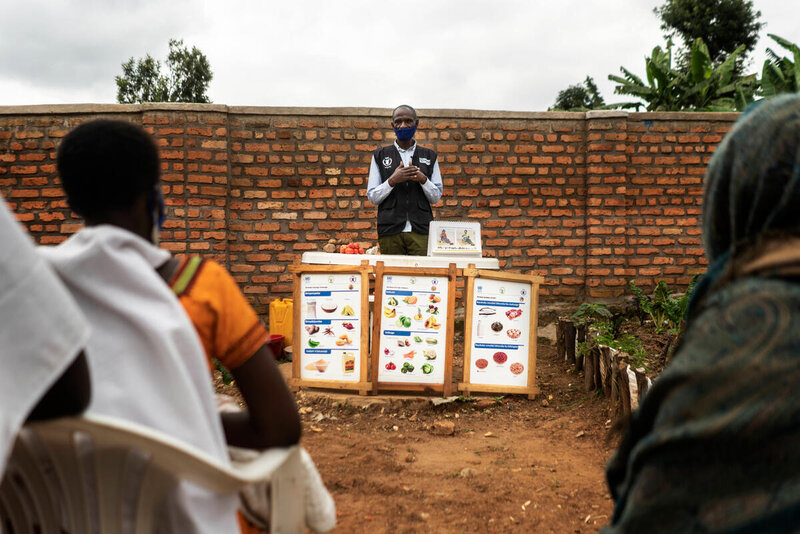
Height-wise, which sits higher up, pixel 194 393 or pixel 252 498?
pixel 194 393

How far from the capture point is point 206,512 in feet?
4.15

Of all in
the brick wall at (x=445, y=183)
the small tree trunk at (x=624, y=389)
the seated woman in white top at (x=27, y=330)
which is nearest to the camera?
the seated woman in white top at (x=27, y=330)

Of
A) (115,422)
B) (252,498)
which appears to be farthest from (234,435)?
(115,422)

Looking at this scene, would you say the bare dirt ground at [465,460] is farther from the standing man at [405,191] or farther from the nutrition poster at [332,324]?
the standing man at [405,191]

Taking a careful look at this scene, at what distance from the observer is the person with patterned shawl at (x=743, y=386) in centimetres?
91

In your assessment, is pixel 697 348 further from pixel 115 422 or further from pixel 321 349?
pixel 321 349

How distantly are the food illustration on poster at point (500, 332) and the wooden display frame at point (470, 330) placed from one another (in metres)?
0.03

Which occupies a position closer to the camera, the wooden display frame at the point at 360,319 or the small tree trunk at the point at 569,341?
the wooden display frame at the point at 360,319

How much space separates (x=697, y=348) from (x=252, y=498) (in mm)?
1036

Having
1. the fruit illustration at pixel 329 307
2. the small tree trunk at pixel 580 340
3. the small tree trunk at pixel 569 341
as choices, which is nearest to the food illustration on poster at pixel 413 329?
the fruit illustration at pixel 329 307

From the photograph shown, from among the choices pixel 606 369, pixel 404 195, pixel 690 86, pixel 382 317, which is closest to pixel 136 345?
pixel 382 317

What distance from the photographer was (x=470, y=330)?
5.09 meters

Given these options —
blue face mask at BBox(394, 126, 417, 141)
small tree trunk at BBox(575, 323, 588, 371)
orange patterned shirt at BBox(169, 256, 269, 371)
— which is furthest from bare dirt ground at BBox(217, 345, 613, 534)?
blue face mask at BBox(394, 126, 417, 141)

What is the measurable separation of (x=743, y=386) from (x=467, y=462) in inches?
126
